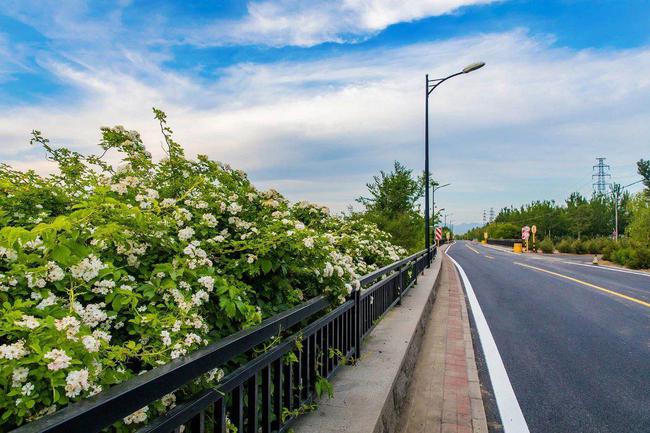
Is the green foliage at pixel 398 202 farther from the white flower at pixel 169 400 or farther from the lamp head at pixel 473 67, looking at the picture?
the white flower at pixel 169 400

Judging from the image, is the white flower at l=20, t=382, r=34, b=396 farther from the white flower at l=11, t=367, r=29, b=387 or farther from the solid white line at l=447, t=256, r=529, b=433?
the solid white line at l=447, t=256, r=529, b=433

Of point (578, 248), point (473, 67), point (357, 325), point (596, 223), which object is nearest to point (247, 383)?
point (357, 325)

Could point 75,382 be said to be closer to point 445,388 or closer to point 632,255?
point 445,388

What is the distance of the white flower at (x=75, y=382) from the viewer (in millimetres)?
1291

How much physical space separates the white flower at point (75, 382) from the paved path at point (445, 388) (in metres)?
2.89

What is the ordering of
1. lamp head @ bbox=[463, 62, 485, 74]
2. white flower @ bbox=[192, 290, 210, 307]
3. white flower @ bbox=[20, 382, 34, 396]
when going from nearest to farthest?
white flower @ bbox=[20, 382, 34, 396] < white flower @ bbox=[192, 290, 210, 307] < lamp head @ bbox=[463, 62, 485, 74]

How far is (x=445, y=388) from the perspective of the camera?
177 inches

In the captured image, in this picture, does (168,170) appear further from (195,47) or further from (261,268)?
(195,47)

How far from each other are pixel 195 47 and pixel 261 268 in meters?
4.95

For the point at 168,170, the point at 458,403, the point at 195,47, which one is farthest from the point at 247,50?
the point at 458,403

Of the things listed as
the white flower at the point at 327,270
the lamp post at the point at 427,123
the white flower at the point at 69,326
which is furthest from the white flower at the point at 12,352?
the lamp post at the point at 427,123

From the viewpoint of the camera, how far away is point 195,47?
6422 millimetres

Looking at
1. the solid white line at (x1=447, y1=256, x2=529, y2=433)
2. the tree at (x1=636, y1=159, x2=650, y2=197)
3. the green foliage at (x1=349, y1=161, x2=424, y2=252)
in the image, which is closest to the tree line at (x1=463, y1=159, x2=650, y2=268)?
the tree at (x1=636, y1=159, x2=650, y2=197)

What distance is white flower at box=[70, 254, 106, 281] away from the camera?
6.16 feet
